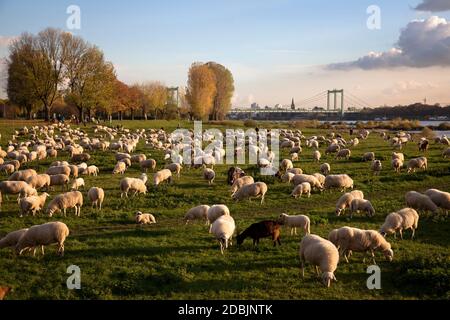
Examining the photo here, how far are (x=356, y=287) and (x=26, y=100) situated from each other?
214 feet

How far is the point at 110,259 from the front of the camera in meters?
11.3

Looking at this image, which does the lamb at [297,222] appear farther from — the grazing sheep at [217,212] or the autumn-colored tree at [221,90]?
the autumn-colored tree at [221,90]

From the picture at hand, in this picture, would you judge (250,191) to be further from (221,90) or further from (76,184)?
(221,90)

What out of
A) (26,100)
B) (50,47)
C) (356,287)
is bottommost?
(356,287)

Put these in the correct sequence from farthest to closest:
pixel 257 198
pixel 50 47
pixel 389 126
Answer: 1. pixel 389 126
2. pixel 50 47
3. pixel 257 198

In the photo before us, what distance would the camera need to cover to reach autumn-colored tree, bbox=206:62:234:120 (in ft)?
303

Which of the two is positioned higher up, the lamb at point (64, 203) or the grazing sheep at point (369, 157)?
the grazing sheep at point (369, 157)

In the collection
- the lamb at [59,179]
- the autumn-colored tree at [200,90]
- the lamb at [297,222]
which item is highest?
the autumn-colored tree at [200,90]

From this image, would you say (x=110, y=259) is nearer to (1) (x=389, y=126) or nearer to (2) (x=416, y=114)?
(1) (x=389, y=126)

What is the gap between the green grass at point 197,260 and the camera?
950 cm

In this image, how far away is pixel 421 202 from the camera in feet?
51.3

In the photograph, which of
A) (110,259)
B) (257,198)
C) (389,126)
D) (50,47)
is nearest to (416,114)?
(389,126)

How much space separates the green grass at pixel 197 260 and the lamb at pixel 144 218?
0.36 metres

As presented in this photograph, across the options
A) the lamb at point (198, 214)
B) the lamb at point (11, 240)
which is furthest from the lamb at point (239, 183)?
the lamb at point (11, 240)
